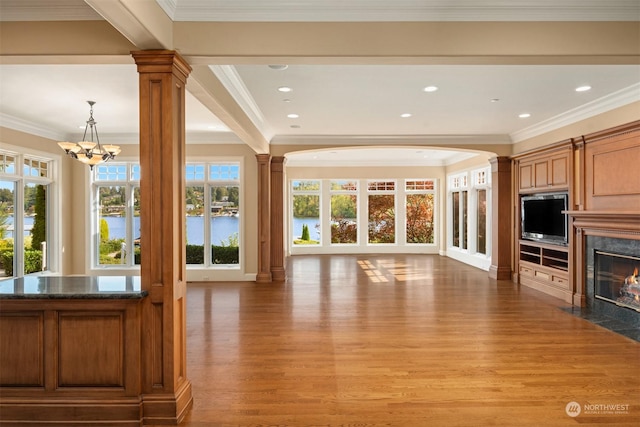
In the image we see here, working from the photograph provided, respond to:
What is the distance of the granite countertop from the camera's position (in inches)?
103

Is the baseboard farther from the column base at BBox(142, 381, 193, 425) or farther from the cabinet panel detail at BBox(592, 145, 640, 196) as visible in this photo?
the cabinet panel detail at BBox(592, 145, 640, 196)

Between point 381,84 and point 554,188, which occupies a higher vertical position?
point 381,84

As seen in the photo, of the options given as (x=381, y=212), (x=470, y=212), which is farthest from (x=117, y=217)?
(x=470, y=212)

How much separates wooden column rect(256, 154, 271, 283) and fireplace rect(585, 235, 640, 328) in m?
5.51

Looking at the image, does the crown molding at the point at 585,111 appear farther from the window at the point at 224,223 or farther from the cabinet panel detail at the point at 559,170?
the window at the point at 224,223

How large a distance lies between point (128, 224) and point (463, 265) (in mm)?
8120

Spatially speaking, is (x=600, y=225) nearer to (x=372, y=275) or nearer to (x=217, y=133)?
(x=372, y=275)

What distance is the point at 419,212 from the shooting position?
1277cm

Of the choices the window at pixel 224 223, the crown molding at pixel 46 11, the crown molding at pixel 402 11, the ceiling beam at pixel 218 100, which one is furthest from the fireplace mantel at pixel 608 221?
the window at pixel 224 223

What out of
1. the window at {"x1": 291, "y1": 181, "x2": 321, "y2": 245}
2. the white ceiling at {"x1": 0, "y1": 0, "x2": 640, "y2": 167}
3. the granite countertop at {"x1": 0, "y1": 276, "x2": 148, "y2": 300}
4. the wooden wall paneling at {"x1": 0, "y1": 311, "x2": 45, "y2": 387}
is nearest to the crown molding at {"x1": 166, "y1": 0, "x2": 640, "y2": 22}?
the white ceiling at {"x1": 0, "y1": 0, "x2": 640, "y2": 167}

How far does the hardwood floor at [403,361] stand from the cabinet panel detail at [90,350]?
664mm

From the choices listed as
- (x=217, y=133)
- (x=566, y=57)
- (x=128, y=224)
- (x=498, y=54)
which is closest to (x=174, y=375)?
(x=498, y=54)

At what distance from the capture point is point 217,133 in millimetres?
7676

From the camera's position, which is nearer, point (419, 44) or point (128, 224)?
point (419, 44)
